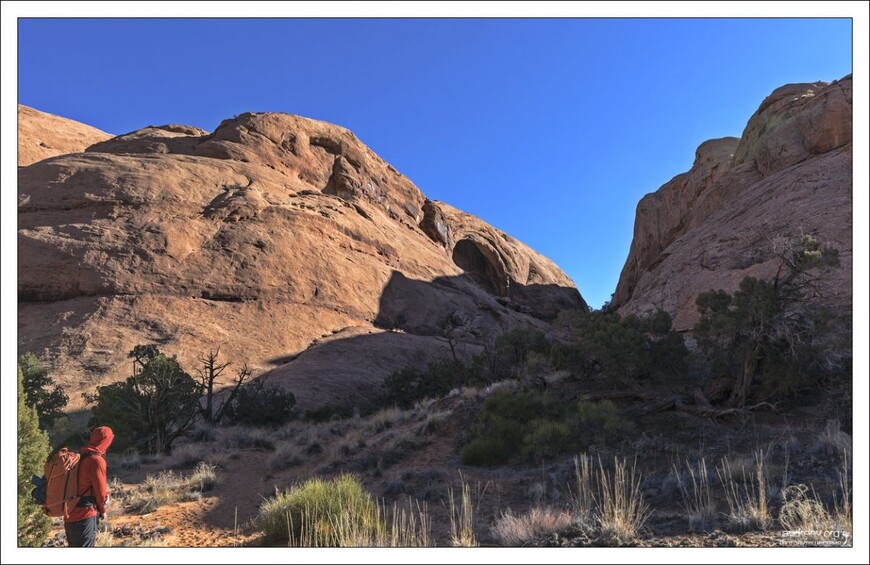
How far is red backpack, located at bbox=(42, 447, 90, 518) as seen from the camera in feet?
17.7

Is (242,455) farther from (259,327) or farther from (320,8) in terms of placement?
(259,327)

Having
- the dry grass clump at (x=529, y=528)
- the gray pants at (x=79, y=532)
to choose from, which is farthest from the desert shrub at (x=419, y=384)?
the gray pants at (x=79, y=532)

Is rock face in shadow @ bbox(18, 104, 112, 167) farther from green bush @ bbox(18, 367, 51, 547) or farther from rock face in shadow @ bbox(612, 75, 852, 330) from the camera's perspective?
green bush @ bbox(18, 367, 51, 547)

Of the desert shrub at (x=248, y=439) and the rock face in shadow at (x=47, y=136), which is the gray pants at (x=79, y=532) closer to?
the desert shrub at (x=248, y=439)

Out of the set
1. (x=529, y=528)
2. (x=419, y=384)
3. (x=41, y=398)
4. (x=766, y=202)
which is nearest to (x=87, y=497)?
(x=529, y=528)

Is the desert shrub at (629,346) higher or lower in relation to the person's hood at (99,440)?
higher

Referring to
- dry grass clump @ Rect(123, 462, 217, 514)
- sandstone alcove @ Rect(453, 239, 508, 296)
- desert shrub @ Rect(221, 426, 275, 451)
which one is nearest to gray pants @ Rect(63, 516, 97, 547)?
dry grass clump @ Rect(123, 462, 217, 514)

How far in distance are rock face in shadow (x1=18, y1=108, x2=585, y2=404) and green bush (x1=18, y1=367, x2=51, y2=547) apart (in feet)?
64.8

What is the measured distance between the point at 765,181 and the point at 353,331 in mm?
24890

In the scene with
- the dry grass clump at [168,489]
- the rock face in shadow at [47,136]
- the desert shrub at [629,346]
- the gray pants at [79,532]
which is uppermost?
the rock face in shadow at [47,136]

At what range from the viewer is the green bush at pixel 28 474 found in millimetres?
Answer: 5602

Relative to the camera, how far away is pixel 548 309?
203ft

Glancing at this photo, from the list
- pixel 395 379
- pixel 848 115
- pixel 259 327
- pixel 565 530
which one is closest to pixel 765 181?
pixel 848 115

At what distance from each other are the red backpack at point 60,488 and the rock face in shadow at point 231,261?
20244 millimetres
